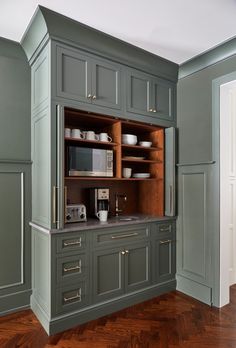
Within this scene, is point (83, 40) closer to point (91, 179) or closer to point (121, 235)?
point (91, 179)

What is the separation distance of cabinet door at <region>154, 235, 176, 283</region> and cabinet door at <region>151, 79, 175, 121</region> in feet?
4.75

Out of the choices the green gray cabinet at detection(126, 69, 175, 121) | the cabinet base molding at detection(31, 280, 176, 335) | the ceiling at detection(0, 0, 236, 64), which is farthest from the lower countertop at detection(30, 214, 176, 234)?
the ceiling at detection(0, 0, 236, 64)

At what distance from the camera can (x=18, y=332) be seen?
7.18ft

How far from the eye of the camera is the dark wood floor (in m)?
2.06

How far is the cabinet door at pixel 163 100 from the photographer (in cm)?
295

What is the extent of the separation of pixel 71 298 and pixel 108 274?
42cm

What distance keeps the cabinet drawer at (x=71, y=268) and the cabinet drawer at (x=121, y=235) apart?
8.8 inches

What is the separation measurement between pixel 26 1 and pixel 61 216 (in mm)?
1721

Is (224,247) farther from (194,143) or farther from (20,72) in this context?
(20,72)

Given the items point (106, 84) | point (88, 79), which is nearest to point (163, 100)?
point (106, 84)

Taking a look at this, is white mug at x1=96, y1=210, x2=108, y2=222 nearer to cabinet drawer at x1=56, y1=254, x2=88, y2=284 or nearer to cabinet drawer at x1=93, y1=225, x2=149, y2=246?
cabinet drawer at x1=93, y1=225, x2=149, y2=246

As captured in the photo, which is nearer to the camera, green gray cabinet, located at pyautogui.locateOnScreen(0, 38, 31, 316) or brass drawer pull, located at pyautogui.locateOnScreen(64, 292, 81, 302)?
brass drawer pull, located at pyautogui.locateOnScreen(64, 292, 81, 302)

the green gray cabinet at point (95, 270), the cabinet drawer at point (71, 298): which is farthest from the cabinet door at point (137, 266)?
the cabinet drawer at point (71, 298)

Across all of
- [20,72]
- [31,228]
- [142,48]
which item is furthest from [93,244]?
[142,48]
